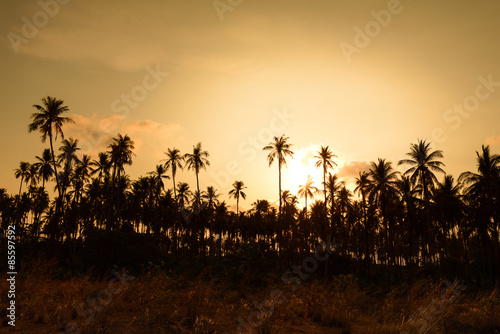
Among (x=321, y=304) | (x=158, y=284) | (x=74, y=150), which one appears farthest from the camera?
(x=74, y=150)

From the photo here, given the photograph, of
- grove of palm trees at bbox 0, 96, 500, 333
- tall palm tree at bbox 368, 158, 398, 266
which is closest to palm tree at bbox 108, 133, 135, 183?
grove of palm trees at bbox 0, 96, 500, 333

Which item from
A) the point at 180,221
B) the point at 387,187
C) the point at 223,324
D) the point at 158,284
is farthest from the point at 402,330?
the point at 180,221

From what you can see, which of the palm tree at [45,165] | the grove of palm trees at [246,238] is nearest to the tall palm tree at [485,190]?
the grove of palm trees at [246,238]

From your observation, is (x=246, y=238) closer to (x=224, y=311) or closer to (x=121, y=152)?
(x=121, y=152)

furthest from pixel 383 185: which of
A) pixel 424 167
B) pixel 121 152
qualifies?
pixel 121 152

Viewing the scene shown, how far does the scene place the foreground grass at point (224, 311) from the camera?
7.31m

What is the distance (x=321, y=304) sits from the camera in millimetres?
9531

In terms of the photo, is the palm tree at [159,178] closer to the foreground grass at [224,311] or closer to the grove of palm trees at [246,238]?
the grove of palm trees at [246,238]

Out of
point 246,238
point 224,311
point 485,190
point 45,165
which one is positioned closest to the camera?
point 224,311

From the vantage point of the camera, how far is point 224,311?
28.9 ft

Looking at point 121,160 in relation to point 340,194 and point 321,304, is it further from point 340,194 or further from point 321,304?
point 321,304

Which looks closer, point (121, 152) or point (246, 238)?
point (121, 152)

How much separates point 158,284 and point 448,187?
51.3 meters

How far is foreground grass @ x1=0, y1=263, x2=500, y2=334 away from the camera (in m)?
7.31
